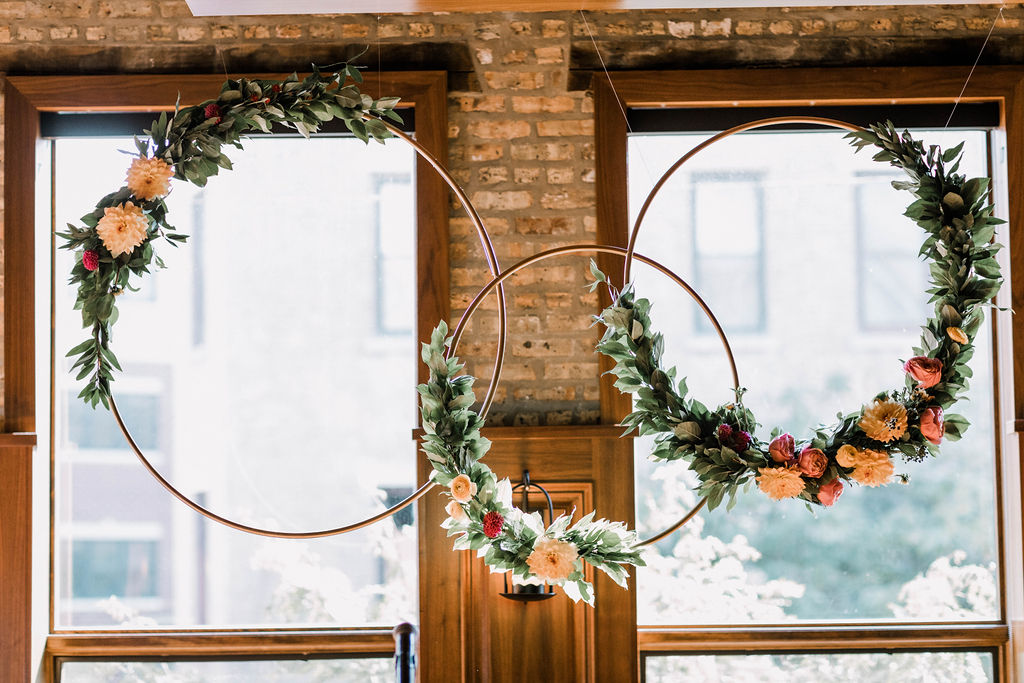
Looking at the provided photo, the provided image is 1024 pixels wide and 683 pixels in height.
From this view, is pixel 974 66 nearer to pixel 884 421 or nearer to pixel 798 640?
pixel 884 421

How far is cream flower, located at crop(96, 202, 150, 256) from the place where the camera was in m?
2.76

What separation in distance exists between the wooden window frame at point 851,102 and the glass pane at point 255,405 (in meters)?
0.80

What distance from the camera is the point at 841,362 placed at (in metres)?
3.39

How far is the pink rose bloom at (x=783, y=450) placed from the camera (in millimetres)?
2729

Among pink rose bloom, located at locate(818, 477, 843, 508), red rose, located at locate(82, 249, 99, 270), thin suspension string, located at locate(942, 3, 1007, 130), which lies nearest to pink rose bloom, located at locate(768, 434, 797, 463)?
pink rose bloom, located at locate(818, 477, 843, 508)

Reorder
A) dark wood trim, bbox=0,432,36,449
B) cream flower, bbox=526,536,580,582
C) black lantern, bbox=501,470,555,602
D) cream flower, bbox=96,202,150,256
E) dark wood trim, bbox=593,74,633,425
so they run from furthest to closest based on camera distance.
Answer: dark wood trim, bbox=593,74,633,425
dark wood trim, bbox=0,432,36,449
black lantern, bbox=501,470,555,602
cream flower, bbox=96,202,150,256
cream flower, bbox=526,536,580,582

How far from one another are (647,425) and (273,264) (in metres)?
1.59

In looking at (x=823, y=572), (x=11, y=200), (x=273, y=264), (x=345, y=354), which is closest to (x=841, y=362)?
(x=823, y=572)

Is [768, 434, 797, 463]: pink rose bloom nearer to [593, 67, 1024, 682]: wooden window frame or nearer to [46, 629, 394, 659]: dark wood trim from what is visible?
[593, 67, 1024, 682]: wooden window frame

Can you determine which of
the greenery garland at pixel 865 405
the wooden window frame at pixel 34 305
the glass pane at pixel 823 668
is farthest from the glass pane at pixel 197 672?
the greenery garland at pixel 865 405

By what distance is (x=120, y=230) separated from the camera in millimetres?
2762

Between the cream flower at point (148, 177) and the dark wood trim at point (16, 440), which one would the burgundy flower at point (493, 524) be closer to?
the cream flower at point (148, 177)

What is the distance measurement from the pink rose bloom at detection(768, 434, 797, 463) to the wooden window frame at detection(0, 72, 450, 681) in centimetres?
126

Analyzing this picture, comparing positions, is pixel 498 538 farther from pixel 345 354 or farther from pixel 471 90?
pixel 471 90
